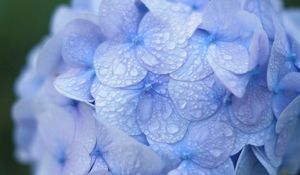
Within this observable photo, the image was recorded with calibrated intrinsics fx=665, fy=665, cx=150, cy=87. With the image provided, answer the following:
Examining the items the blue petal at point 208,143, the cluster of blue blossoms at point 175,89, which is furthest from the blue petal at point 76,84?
the blue petal at point 208,143

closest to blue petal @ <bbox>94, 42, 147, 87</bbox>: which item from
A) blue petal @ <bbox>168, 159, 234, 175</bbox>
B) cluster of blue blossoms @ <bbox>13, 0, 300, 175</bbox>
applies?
cluster of blue blossoms @ <bbox>13, 0, 300, 175</bbox>

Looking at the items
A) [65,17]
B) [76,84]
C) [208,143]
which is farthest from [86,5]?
[208,143]

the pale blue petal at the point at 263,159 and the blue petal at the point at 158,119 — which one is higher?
the blue petal at the point at 158,119

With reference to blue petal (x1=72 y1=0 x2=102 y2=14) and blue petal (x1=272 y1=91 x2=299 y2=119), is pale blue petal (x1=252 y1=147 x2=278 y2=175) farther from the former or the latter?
blue petal (x1=72 y1=0 x2=102 y2=14)

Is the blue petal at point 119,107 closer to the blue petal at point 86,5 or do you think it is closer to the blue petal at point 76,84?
the blue petal at point 76,84

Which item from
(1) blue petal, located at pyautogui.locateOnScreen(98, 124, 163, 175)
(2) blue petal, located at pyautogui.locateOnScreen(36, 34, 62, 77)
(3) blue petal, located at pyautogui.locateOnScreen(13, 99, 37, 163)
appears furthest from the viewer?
(3) blue petal, located at pyautogui.locateOnScreen(13, 99, 37, 163)
